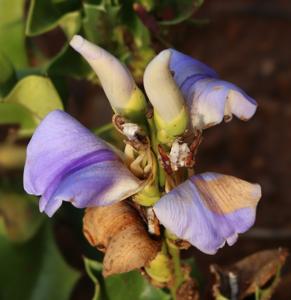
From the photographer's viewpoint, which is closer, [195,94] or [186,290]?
[195,94]

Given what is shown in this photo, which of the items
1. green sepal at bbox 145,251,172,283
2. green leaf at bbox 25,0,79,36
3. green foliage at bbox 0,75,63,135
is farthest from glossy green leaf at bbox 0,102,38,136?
green sepal at bbox 145,251,172,283

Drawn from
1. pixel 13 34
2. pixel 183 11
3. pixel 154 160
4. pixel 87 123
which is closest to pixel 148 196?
pixel 154 160

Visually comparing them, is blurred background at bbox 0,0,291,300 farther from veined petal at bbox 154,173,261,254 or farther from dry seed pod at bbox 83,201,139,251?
veined petal at bbox 154,173,261,254

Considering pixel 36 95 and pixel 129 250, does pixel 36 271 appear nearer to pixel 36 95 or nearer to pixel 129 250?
pixel 36 95

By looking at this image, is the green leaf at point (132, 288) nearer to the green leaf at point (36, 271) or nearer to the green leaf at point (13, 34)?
the green leaf at point (36, 271)

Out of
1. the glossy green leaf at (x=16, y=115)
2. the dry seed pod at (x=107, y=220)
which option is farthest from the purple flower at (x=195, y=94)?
the glossy green leaf at (x=16, y=115)
